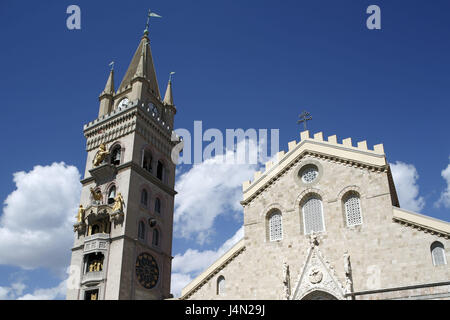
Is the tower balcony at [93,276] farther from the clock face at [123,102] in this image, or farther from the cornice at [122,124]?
the clock face at [123,102]

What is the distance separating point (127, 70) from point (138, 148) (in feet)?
50.5

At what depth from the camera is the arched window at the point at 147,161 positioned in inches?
2007

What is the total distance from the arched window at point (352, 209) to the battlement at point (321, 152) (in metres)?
2.72

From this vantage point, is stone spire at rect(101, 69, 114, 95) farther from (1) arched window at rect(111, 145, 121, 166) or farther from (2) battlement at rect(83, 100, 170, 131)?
(1) arched window at rect(111, 145, 121, 166)

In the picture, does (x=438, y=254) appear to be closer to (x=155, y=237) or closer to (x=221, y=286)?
(x=221, y=286)

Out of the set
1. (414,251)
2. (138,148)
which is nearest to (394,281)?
(414,251)

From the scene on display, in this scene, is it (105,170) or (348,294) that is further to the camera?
(105,170)

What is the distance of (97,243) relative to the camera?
4341cm

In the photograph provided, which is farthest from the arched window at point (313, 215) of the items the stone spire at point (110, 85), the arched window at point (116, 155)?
the stone spire at point (110, 85)

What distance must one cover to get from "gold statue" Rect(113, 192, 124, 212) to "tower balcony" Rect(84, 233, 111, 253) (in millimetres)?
2845

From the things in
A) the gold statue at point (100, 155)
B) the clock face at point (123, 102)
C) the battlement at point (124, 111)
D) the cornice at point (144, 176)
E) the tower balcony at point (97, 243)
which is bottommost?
the tower balcony at point (97, 243)

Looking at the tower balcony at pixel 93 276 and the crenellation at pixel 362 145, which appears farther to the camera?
the tower balcony at pixel 93 276

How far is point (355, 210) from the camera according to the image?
3097 cm
